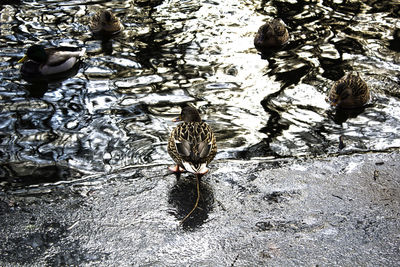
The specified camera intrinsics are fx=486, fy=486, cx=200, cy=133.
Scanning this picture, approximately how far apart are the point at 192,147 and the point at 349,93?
3511 millimetres

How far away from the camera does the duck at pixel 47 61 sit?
8.66 meters

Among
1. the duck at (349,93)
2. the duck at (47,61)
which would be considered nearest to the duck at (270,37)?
the duck at (349,93)

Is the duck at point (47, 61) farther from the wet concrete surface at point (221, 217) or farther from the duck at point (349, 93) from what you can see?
the duck at point (349, 93)

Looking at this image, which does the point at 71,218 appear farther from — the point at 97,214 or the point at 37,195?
the point at 37,195

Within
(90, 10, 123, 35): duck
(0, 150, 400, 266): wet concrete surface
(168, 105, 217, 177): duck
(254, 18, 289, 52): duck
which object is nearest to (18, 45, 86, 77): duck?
(90, 10, 123, 35): duck

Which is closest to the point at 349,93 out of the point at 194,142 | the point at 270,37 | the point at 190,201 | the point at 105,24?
the point at 270,37

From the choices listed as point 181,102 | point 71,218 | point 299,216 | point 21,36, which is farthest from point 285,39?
point 71,218

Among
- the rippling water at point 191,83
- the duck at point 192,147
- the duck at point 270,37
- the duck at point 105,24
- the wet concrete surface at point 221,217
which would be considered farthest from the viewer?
the duck at point 105,24

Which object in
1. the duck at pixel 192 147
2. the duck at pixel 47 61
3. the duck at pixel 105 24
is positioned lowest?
the duck at pixel 47 61

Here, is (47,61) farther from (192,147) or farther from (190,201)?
(190,201)

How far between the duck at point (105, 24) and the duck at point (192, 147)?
534cm

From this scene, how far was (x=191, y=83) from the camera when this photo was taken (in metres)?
8.18

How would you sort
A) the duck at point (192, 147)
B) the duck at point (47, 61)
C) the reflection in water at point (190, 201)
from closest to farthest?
the reflection in water at point (190, 201) < the duck at point (192, 147) < the duck at point (47, 61)

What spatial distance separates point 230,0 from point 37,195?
8107 millimetres
